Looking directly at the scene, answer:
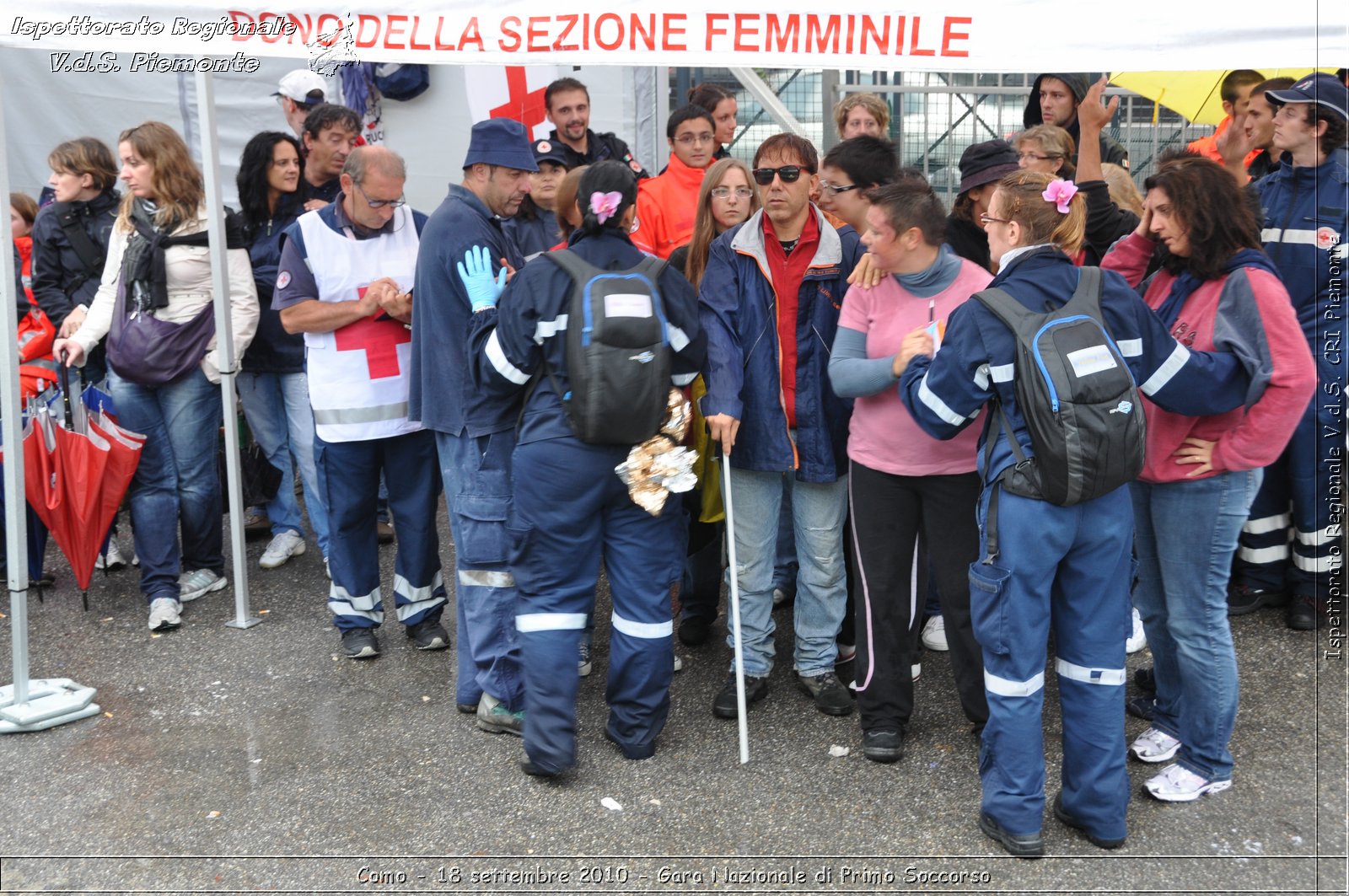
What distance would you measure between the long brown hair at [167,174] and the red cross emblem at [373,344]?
1140 mm

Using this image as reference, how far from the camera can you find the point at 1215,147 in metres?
6.25

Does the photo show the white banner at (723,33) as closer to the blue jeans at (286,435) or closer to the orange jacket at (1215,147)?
the blue jeans at (286,435)

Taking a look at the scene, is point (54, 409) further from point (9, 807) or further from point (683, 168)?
point (683, 168)

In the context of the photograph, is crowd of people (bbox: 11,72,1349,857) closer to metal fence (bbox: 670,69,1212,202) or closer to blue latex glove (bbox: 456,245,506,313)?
blue latex glove (bbox: 456,245,506,313)

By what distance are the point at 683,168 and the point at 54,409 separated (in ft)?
10.5

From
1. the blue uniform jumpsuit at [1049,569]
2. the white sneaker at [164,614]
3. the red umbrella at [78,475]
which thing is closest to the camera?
the blue uniform jumpsuit at [1049,569]

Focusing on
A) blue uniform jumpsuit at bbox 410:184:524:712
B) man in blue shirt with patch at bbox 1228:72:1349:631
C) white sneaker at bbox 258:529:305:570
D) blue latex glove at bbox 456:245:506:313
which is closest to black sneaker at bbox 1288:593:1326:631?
man in blue shirt with patch at bbox 1228:72:1349:631

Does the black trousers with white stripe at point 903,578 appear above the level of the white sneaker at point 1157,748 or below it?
above

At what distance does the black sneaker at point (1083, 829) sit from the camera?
146 inches

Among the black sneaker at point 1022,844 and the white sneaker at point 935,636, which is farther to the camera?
the white sneaker at point 935,636

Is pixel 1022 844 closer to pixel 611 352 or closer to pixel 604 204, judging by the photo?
pixel 611 352

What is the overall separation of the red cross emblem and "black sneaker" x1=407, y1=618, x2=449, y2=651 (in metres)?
1.10

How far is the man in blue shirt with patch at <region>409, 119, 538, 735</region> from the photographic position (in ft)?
14.6

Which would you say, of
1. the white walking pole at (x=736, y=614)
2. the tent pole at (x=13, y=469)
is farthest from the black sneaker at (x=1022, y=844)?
the tent pole at (x=13, y=469)
